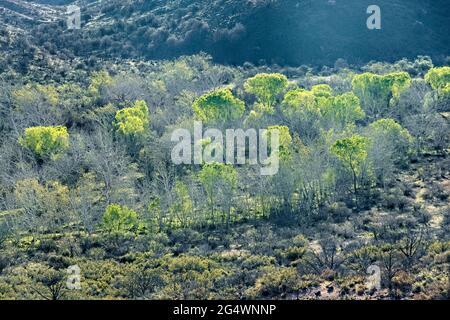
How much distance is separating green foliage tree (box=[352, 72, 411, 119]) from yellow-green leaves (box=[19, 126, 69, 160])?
32.1 metres

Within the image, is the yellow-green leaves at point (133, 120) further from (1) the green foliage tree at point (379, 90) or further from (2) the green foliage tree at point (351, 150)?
(1) the green foliage tree at point (379, 90)

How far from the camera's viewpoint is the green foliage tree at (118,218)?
4209cm

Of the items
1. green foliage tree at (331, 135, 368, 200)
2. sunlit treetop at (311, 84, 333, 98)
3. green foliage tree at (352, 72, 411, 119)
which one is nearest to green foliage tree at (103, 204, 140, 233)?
green foliage tree at (331, 135, 368, 200)

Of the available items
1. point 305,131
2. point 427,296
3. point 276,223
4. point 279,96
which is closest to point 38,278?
point 276,223

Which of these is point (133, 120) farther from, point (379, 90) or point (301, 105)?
point (379, 90)

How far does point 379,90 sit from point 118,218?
118 ft

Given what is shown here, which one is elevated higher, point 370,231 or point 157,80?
point 157,80

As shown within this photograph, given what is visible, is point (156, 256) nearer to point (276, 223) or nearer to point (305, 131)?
point (276, 223)

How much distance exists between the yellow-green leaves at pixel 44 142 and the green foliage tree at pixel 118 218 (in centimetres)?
1395

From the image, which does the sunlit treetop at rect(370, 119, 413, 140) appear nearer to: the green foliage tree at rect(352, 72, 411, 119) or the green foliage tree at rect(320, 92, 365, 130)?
the green foliage tree at rect(320, 92, 365, 130)

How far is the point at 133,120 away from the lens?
5806 cm

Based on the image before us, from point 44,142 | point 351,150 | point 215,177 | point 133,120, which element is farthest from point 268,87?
point 44,142
